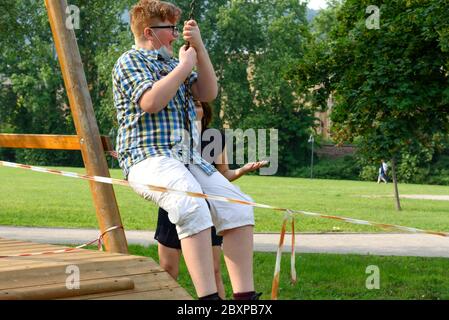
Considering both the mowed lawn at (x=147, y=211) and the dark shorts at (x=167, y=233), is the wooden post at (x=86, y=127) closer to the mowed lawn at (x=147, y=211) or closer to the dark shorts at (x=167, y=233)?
the dark shorts at (x=167, y=233)

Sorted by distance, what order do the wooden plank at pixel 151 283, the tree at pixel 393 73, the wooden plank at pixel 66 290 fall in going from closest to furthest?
the wooden plank at pixel 66 290, the wooden plank at pixel 151 283, the tree at pixel 393 73

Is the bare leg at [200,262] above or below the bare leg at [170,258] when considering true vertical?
above

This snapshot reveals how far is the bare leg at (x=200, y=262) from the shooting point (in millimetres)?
3918

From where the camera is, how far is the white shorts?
12.9 ft

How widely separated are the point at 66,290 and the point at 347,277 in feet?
17.8

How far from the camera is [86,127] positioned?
5.47 m

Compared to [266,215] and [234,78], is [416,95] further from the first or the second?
[234,78]

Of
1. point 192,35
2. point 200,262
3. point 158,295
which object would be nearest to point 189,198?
point 200,262

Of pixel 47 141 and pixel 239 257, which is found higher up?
pixel 47 141

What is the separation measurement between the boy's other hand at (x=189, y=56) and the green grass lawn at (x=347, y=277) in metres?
3.86

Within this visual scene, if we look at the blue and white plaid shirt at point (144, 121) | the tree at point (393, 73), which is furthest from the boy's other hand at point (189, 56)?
the tree at point (393, 73)

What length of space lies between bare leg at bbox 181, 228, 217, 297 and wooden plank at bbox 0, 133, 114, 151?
176 centimetres

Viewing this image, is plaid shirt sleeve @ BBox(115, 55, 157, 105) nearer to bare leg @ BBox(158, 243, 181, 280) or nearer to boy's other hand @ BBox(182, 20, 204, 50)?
boy's other hand @ BBox(182, 20, 204, 50)

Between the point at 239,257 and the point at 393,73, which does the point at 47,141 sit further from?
the point at 393,73
